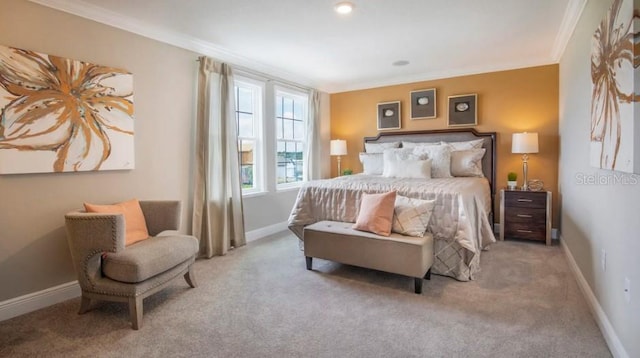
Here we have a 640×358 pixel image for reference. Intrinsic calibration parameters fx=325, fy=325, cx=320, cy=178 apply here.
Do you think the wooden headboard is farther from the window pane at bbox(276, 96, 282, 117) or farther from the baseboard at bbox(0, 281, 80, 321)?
the baseboard at bbox(0, 281, 80, 321)

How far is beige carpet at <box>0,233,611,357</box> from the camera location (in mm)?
1973

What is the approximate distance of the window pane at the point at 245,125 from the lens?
176 inches

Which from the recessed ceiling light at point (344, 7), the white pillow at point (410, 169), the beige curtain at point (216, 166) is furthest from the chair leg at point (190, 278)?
the white pillow at point (410, 169)

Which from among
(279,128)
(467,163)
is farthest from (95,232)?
(467,163)

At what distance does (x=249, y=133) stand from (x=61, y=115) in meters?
2.27

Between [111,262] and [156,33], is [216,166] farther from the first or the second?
[111,262]

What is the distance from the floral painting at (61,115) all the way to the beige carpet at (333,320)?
1.19 metres

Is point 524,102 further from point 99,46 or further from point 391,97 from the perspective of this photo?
point 99,46

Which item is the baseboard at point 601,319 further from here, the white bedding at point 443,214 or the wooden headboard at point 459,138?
the wooden headboard at point 459,138

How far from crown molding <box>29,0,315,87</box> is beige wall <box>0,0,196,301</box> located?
55mm

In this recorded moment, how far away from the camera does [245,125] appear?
179 inches

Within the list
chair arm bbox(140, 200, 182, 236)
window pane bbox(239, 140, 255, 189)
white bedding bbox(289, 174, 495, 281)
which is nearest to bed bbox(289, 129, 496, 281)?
white bedding bbox(289, 174, 495, 281)

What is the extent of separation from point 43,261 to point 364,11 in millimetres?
3403

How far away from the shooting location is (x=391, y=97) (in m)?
5.57
